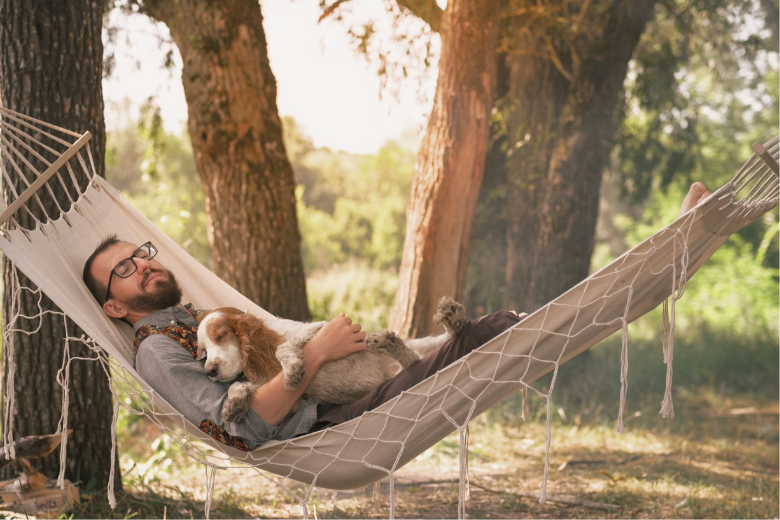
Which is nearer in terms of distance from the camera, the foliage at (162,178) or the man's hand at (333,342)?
the man's hand at (333,342)

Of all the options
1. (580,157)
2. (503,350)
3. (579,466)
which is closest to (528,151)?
(580,157)

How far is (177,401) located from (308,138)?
902 inches

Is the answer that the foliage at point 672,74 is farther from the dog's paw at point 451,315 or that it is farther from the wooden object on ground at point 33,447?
the wooden object on ground at point 33,447

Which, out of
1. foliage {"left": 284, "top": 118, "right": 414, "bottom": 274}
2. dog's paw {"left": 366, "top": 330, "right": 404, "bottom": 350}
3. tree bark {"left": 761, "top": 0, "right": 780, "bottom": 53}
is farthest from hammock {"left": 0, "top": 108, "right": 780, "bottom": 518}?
foliage {"left": 284, "top": 118, "right": 414, "bottom": 274}

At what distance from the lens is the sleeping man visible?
1.61 meters

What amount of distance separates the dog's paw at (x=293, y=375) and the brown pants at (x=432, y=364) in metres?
0.21

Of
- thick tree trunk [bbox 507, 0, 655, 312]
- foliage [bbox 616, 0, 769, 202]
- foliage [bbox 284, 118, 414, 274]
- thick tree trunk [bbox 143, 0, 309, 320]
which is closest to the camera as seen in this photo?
thick tree trunk [bbox 143, 0, 309, 320]

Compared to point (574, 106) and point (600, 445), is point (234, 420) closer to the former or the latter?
point (600, 445)

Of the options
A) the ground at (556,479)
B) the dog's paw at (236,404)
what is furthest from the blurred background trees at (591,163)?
the dog's paw at (236,404)

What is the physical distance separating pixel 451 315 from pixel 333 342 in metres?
0.32

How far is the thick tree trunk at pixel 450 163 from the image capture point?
344cm

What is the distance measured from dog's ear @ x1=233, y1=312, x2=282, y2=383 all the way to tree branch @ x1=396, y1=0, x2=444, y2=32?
3.33 meters

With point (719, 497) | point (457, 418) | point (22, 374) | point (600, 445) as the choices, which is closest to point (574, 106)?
point (600, 445)

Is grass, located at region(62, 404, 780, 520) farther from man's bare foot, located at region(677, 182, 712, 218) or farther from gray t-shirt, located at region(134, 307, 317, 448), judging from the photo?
man's bare foot, located at region(677, 182, 712, 218)
